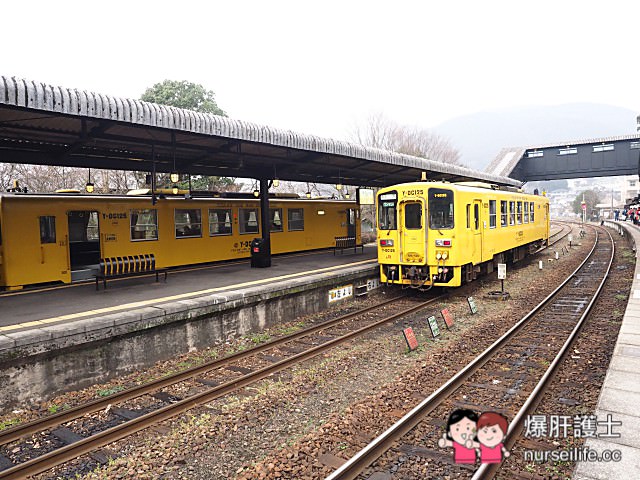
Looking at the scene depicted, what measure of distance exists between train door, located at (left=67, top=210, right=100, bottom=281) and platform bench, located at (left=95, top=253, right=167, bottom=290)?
981mm

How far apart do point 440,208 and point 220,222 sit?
Answer: 24.8 ft

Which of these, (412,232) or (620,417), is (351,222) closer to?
(412,232)

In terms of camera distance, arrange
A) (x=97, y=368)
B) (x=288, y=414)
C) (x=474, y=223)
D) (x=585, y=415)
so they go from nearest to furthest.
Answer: (x=585, y=415) → (x=288, y=414) → (x=97, y=368) → (x=474, y=223)

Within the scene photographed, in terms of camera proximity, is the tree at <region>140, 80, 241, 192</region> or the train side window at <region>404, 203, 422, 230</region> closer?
the train side window at <region>404, 203, 422, 230</region>

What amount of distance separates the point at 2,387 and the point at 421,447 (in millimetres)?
5479

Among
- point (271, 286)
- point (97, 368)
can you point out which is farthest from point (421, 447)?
point (271, 286)

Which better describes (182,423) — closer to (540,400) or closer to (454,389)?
(454,389)

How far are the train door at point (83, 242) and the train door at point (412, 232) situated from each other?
8351mm

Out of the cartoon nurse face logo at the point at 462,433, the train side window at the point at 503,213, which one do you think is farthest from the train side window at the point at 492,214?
the cartoon nurse face logo at the point at 462,433

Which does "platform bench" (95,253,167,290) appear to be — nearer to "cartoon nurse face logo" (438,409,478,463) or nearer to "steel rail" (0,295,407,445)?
"steel rail" (0,295,407,445)

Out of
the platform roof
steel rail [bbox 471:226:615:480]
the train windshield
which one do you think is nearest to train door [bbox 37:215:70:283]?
the platform roof

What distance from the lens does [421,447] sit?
4.80 metres

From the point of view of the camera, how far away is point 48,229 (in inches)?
438

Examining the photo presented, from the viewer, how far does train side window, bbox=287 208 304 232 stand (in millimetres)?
18023
